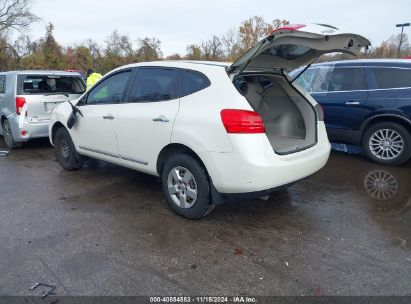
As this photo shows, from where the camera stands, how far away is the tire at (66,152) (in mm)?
5445

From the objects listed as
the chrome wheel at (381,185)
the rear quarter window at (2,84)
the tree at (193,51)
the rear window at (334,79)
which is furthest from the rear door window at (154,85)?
the tree at (193,51)

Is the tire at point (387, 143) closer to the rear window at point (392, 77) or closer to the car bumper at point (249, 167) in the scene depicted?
the rear window at point (392, 77)

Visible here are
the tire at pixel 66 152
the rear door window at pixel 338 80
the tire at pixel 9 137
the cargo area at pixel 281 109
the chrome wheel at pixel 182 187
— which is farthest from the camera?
the tire at pixel 9 137

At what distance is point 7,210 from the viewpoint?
161 inches

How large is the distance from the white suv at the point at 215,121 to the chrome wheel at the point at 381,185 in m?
1.09

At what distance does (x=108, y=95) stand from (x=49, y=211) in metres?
1.69

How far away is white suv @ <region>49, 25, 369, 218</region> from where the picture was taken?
3.21 m

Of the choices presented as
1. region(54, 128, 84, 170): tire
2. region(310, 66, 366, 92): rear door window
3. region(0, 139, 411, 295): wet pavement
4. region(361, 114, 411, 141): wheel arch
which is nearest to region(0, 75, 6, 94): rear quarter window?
region(54, 128, 84, 170): tire

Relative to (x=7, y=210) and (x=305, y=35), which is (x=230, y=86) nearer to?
(x=305, y=35)

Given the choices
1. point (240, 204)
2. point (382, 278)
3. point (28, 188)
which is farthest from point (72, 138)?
point (382, 278)

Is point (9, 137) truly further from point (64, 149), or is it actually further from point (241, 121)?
point (241, 121)

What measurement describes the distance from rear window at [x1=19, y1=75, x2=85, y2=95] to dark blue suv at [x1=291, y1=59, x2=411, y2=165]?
5023 mm

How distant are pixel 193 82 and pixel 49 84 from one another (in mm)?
4641

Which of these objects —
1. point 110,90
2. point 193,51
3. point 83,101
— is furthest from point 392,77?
point 193,51
